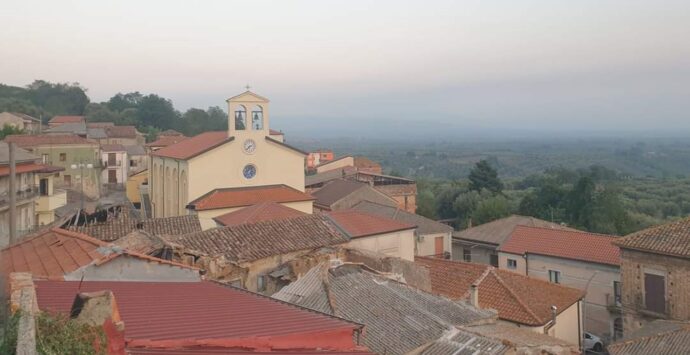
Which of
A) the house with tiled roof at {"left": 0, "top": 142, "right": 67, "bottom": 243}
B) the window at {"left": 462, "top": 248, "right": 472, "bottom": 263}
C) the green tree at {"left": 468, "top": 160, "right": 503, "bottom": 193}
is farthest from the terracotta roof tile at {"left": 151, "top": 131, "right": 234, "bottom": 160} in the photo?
the green tree at {"left": 468, "top": 160, "right": 503, "bottom": 193}

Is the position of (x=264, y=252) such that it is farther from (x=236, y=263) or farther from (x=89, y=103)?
(x=89, y=103)

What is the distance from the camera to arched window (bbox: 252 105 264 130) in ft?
110

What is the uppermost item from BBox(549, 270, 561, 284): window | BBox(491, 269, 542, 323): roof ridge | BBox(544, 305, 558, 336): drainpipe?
BBox(491, 269, 542, 323): roof ridge

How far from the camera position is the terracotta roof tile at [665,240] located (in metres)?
21.5

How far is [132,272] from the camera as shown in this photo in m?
10.3

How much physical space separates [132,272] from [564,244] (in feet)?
84.1

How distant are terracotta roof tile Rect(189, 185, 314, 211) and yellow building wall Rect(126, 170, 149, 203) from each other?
19983 mm

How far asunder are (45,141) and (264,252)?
4183 centimetres

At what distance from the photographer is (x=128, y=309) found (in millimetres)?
7637

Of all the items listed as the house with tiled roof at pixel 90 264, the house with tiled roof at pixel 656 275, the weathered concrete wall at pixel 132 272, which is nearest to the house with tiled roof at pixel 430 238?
the house with tiled roof at pixel 656 275

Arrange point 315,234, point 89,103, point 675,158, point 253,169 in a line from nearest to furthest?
point 315,234 → point 253,169 → point 89,103 → point 675,158

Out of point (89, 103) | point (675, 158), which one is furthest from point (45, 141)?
point (675, 158)

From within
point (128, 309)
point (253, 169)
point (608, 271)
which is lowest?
point (608, 271)

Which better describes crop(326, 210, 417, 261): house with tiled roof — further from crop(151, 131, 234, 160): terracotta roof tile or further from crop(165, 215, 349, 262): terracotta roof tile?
crop(151, 131, 234, 160): terracotta roof tile
